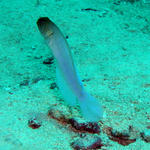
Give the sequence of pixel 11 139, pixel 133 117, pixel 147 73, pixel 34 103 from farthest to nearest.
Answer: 1. pixel 147 73
2. pixel 34 103
3. pixel 133 117
4. pixel 11 139

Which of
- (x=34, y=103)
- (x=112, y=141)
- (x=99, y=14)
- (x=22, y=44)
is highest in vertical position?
(x=99, y=14)

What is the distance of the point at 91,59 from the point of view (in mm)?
3662

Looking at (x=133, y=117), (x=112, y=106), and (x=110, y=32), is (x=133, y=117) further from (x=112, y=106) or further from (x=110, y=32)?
(x=110, y=32)

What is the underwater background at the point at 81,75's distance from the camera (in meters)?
2.08

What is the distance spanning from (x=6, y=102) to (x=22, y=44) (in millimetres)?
1774

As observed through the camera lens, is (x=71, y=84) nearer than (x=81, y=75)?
Yes

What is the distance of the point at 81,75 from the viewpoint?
10.6 feet

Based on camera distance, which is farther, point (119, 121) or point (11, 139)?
point (119, 121)

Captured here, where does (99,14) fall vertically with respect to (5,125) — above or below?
above

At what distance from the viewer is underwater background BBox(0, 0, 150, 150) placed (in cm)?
208

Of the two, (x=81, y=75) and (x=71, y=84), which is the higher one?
(x=71, y=84)

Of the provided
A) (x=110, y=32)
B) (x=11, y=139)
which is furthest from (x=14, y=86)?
(x=110, y=32)

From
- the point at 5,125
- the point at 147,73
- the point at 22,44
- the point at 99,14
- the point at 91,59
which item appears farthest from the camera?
the point at 99,14

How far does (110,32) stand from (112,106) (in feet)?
7.89
